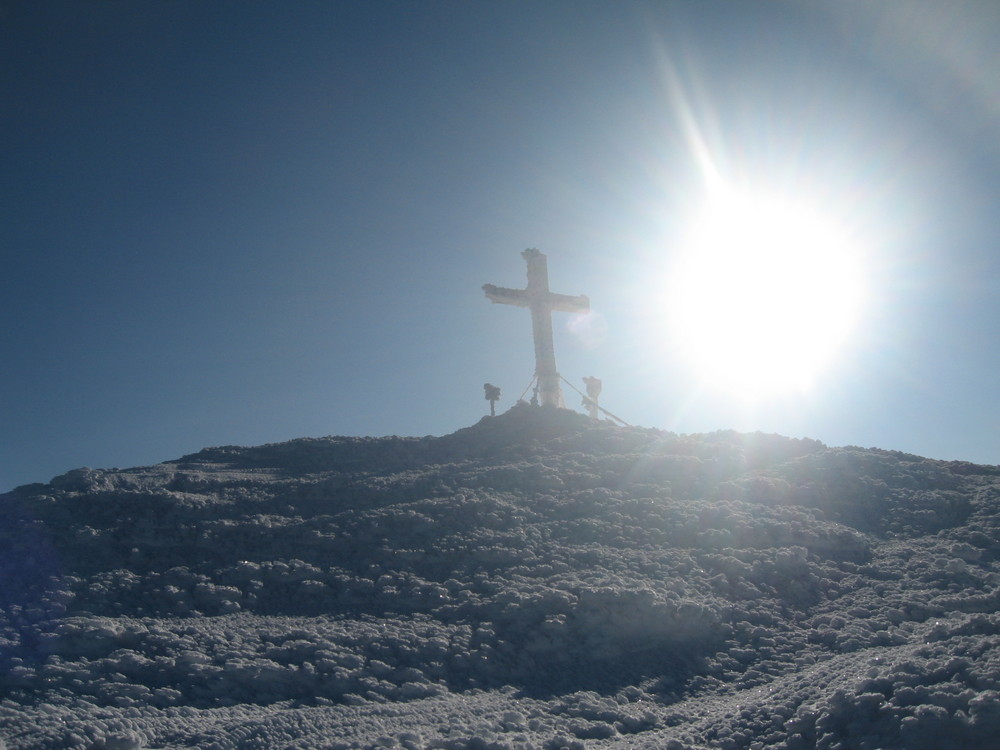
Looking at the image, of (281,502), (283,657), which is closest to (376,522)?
(281,502)

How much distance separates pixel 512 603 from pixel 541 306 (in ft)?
44.4

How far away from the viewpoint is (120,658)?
8.65 m

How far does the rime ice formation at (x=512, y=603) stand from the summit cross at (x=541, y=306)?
17.3 feet

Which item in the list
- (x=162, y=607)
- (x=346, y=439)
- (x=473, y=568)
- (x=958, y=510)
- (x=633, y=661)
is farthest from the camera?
(x=346, y=439)

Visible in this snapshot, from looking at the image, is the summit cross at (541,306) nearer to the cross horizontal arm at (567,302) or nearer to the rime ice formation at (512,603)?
the cross horizontal arm at (567,302)

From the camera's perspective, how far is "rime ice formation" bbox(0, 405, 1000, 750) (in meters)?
7.41

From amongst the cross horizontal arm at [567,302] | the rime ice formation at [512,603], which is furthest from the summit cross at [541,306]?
the rime ice formation at [512,603]

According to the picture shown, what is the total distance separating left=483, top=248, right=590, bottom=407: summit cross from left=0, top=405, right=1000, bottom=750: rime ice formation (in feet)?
17.3

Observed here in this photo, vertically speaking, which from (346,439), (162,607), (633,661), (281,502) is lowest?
(633,661)

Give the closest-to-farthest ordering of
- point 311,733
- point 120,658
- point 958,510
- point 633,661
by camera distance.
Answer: point 311,733 → point 120,658 → point 633,661 → point 958,510

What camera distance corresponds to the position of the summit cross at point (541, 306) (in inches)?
889

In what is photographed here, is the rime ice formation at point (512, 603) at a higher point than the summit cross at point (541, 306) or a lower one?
lower

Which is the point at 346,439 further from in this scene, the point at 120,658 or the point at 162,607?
the point at 120,658

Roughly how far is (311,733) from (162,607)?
13.2 feet
